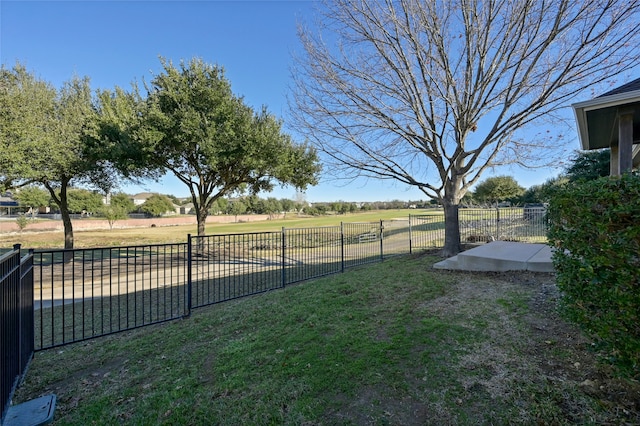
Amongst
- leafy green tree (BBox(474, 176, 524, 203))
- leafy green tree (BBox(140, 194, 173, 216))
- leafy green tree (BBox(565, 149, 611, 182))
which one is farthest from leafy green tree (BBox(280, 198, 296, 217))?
leafy green tree (BBox(565, 149, 611, 182))

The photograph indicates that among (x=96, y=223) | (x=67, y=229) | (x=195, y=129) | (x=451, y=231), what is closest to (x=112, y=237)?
(x=67, y=229)

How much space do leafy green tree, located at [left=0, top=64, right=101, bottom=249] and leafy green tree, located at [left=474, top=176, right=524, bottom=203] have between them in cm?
3440

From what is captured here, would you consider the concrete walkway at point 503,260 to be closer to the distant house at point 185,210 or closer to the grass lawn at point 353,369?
the grass lawn at point 353,369

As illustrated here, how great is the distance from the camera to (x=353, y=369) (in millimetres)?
2693

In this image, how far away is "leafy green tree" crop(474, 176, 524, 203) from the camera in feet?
104

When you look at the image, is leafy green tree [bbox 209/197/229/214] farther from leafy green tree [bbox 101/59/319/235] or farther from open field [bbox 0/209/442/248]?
leafy green tree [bbox 101/59/319/235]

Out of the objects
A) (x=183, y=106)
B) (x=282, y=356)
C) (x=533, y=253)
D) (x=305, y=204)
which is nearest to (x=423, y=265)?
(x=533, y=253)

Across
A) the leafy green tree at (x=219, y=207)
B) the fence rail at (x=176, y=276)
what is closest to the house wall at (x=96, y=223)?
the leafy green tree at (x=219, y=207)

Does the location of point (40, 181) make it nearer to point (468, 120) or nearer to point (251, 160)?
point (251, 160)

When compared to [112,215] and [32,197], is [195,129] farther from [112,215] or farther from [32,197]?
[32,197]

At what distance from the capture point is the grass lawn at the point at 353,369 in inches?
84.0

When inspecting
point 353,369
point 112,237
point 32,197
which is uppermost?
point 32,197

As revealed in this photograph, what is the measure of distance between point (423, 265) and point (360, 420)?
607 cm

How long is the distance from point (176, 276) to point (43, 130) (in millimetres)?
7685
